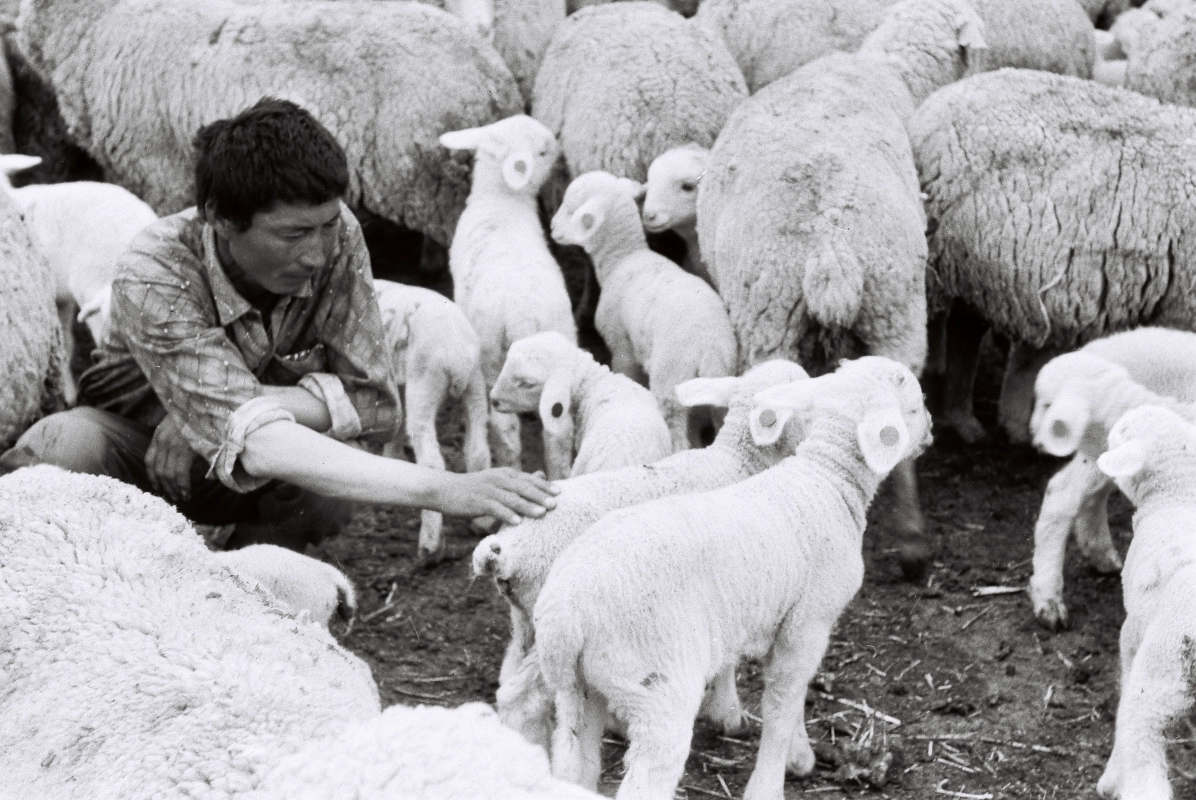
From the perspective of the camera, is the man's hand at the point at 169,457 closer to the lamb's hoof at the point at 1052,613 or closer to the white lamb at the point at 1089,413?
the white lamb at the point at 1089,413

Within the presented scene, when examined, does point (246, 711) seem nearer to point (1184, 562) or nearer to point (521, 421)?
point (1184, 562)

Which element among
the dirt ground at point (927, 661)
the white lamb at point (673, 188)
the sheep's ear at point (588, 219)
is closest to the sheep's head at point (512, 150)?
the sheep's ear at point (588, 219)

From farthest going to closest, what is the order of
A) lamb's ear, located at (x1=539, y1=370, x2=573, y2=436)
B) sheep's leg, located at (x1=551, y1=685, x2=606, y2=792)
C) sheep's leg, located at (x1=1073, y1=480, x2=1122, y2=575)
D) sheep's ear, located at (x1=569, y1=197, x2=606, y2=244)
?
sheep's ear, located at (x1=569, y1=197, x2=606, y2=244) < sheep's leg, located at (x1=1073, y1=480, x2=1122, y2=575) < lamb's ear, located at (x1=539, y1=370, x2=573, y2=436) < sheep's leg, located at (x1=551, y1=685, x2=606, y2=792)

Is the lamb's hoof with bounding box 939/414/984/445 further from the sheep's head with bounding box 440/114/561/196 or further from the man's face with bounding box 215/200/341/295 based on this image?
the man's face with bounding box 215/200/341/295

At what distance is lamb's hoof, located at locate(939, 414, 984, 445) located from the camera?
591 cm

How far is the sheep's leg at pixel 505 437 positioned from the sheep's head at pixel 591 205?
0.74 m

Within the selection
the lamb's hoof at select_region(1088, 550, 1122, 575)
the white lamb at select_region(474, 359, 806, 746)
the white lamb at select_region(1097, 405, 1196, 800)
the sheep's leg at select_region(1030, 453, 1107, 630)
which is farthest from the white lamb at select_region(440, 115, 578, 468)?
the white lamb at select_region(1097, 405, 1196, 800)

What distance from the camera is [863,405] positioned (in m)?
3.74

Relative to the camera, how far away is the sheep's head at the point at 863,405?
11.8 ft

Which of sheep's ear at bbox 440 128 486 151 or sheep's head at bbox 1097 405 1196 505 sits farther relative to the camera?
sheep's ear at bbox 440 128 486 151

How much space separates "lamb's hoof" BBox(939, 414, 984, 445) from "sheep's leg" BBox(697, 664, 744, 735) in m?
2.27

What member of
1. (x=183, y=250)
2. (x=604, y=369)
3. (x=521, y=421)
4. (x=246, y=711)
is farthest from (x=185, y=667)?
(x=521, y=421)

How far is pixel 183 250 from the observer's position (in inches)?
139

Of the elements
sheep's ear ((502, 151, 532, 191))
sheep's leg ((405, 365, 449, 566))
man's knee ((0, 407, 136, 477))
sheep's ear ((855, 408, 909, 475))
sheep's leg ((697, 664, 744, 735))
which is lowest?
sheep's leg ((697, 664, 744, 735))
